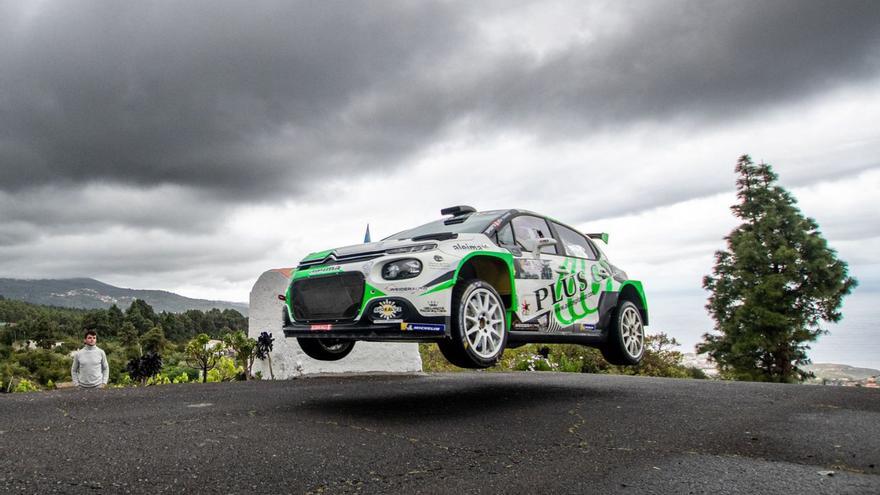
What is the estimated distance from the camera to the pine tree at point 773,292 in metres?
23.1

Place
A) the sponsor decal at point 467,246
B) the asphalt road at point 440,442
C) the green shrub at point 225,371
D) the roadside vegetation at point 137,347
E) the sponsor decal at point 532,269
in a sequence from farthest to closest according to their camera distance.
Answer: the green shrub at point 225,371
the roadside vegetation at point 137,347
the sponsor decal at point 532,269
the sponsor decal at point 467,246
the asphalt road at point 440,442

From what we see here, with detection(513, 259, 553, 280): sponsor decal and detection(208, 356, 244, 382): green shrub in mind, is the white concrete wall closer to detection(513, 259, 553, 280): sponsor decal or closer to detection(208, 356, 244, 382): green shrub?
detection(208, 356, 244, 382): green shrub

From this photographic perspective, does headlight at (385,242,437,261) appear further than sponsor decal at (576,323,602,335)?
No

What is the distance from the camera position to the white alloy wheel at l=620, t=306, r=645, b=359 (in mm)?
7492

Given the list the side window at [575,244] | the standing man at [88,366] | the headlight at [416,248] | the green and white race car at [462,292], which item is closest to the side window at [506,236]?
the green and white race car at [462,292]

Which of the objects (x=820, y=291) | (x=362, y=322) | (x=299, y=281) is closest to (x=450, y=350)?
(x=362, y=322)

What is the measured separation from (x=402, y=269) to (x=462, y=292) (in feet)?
1.89

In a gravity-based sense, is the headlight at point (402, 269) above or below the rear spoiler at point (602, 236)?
below

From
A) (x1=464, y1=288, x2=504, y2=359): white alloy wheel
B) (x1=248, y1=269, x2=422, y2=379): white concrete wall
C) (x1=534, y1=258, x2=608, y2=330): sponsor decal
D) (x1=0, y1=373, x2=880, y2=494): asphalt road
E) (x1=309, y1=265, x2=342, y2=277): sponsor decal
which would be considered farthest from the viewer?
(x1=248, y1=269, x2=422, y2=379): white concrete wall

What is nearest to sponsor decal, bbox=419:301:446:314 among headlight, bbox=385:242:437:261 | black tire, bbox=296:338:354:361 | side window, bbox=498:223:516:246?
headlight, bbox=385:242:437:261

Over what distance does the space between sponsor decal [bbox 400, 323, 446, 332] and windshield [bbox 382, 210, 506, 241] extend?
1.18 metres

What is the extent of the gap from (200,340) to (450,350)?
7.50 m

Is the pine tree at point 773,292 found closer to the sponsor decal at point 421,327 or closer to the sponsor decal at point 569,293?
the sponsor decal at point 569,293

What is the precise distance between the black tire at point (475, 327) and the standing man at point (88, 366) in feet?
21.9
